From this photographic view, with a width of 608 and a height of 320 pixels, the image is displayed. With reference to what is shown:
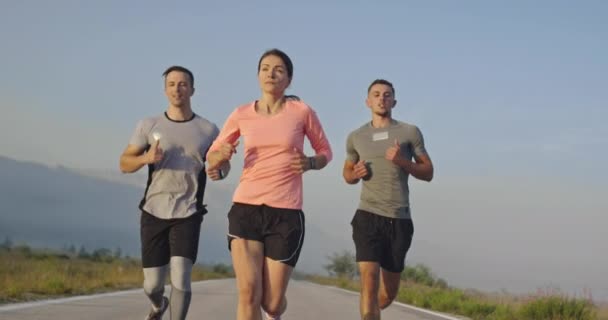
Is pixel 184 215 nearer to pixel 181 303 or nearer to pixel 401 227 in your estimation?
pixel 181 303

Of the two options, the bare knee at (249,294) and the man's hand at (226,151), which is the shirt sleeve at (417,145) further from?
the bare knee at (249,294)

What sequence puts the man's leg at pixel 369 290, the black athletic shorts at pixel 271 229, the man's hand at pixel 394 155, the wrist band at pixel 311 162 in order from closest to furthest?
1. the black athletic shorts at pixel 271 229
2. the wrist band at pixel 311 162
3. the man's leg at pixel 369 290
4. the man's hand at pixel 394 155

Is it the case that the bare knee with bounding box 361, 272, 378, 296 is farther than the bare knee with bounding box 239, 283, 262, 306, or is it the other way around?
the bare knee with bounding box 361, 272, 378, 296

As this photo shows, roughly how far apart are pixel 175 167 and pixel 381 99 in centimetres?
211

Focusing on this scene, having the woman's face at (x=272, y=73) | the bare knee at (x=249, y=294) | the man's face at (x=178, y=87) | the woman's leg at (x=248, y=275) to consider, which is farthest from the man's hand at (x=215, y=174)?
the man's face at (x=178, y=87)

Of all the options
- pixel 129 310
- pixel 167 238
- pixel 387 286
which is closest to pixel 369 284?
pixel 387 286

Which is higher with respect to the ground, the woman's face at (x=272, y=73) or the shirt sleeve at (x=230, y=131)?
the woman's face at (x=272, y=73)

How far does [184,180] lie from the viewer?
7.27 meters

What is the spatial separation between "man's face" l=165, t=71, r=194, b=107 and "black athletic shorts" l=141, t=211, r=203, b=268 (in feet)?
3.32

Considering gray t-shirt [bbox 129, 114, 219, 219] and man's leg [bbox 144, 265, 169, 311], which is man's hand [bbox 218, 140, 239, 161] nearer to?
gray t-shirt [bbox 129, 114, 219, 219]

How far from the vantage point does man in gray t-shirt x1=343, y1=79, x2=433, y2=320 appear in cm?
784

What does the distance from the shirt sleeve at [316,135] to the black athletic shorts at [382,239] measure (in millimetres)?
2072

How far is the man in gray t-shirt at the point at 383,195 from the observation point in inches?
309

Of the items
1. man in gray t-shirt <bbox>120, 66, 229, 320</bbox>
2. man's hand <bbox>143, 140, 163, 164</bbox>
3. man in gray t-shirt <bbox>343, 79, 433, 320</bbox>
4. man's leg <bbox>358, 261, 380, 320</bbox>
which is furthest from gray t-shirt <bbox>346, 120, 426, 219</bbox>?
man's hand <bbox>143, 140, 163, 164</bbox>
